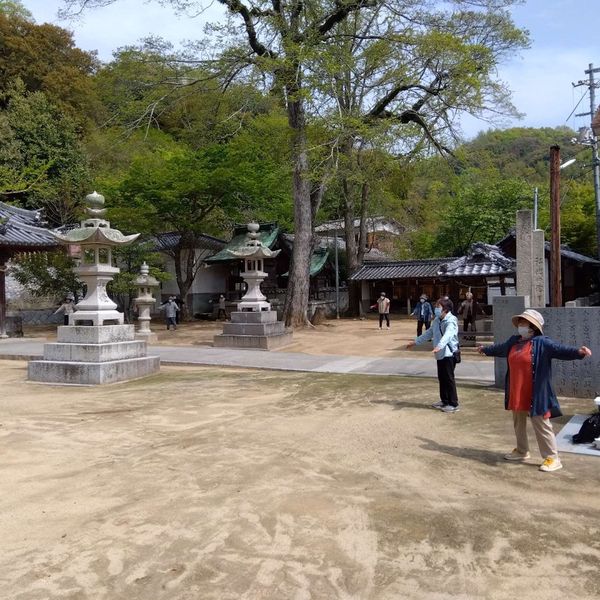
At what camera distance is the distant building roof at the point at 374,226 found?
3759 centimetres

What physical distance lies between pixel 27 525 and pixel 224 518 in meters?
1.54

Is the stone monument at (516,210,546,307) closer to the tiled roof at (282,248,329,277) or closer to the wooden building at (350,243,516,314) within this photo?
the wooden building at (350,243,516,314)

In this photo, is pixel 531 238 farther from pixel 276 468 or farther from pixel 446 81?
pixel 446 81

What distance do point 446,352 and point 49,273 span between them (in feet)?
74.1

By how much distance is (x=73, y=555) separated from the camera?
3.77 metres

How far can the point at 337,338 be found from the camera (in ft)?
66.7

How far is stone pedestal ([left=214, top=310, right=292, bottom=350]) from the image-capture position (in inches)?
694

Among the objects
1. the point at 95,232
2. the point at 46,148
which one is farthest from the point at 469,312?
the point at 46,148

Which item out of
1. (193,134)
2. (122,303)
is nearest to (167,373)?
(122,303)

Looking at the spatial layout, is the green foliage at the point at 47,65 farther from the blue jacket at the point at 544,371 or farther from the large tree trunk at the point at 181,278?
the blue jacket at the point at 544,371

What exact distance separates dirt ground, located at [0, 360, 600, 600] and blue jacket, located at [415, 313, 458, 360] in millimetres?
917

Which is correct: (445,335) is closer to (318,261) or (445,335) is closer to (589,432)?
(589,432)

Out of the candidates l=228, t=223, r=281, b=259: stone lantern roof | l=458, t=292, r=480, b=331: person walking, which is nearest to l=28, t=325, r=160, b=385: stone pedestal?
l=228, t=223, r=281, b=259: stone lantern roof

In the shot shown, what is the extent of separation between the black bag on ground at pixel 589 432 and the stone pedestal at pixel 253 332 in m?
11.9
